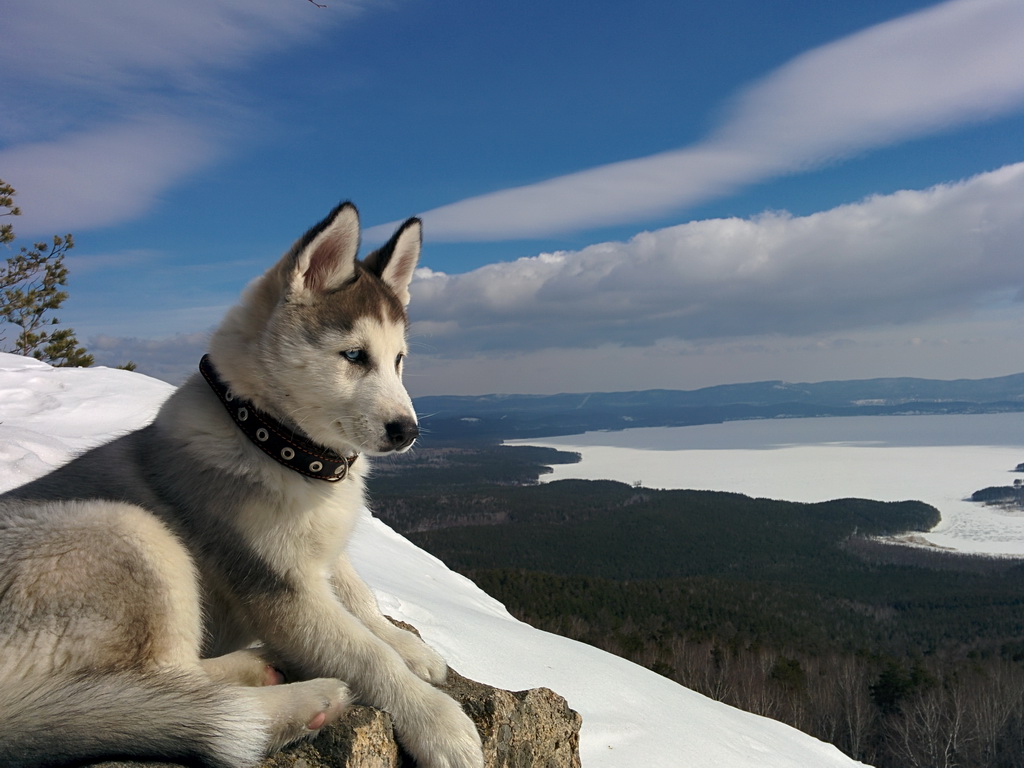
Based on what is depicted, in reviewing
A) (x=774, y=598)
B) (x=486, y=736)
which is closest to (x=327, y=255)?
(x=486, y=736)

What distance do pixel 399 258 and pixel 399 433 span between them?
143 cm

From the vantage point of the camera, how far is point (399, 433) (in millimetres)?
3566

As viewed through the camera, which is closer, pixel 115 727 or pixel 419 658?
pixel 115 727

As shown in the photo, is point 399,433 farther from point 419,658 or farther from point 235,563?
point 419,658

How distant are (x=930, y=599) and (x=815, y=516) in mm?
55348

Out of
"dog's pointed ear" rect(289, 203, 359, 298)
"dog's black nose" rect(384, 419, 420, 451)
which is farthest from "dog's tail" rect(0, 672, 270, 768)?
"dog's pointed ear" rect(289, 203, 359, 298)

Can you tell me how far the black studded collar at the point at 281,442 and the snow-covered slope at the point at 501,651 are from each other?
7.33 meters

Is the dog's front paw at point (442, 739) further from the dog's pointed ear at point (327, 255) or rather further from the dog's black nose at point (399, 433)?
the dog's pointed ear at point (327, 255)

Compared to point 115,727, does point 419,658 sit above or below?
below

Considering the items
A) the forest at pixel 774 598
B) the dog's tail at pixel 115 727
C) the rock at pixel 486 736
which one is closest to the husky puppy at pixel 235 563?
the dog's tail at pixel 115 727

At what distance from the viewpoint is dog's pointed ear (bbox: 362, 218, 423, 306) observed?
4395 mm

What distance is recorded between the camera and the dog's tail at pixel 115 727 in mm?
2617

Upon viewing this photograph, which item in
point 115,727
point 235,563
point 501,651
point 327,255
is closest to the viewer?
point 115,727

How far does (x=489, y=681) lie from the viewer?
13.5 m
